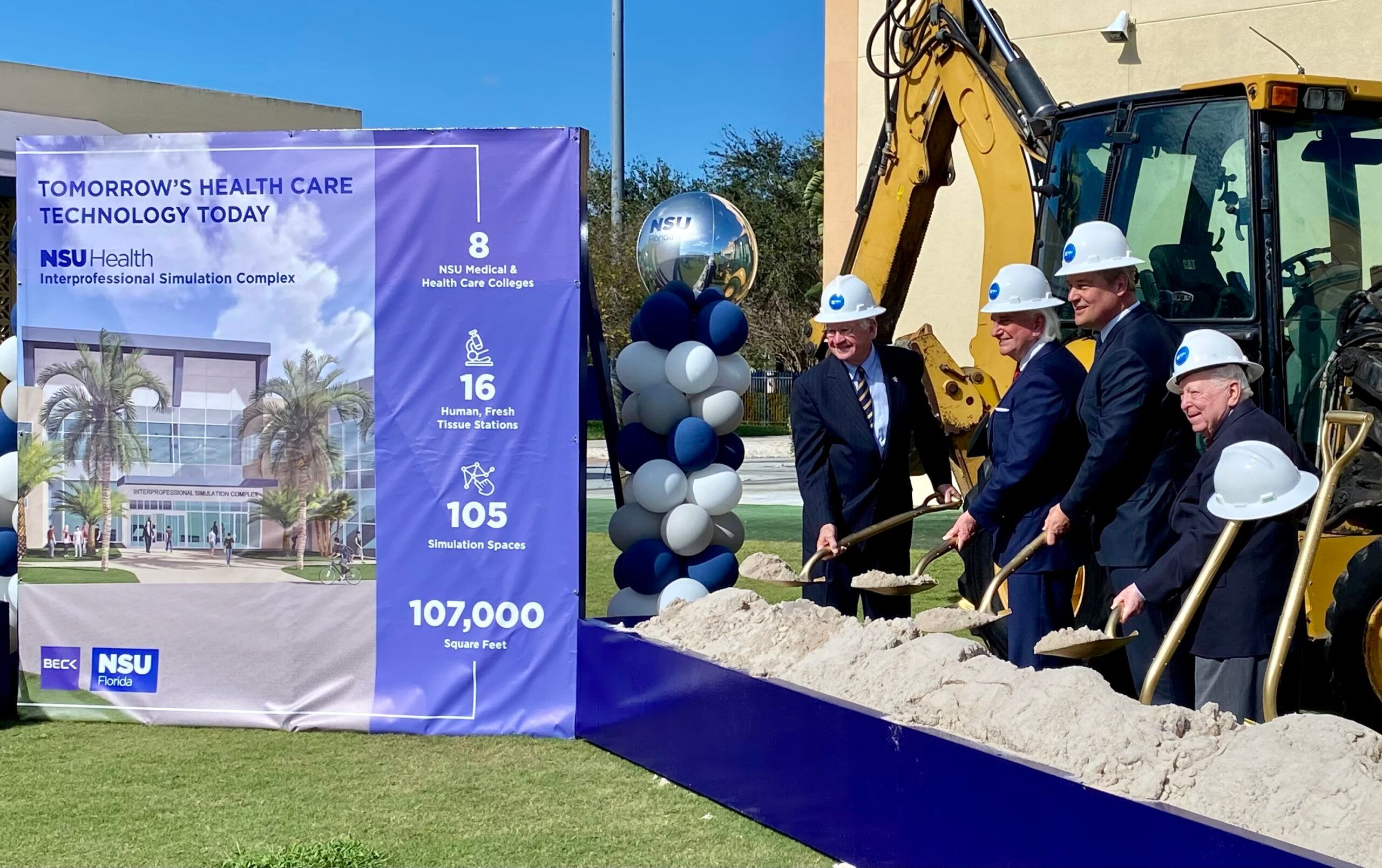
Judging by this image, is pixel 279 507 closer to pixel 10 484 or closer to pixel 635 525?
pixel 10 484

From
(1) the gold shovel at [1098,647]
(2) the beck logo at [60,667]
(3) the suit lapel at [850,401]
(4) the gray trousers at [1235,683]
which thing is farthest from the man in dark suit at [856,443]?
(2) the beck logo at [60,667]

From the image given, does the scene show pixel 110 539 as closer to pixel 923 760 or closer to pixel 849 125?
pixel 923 760

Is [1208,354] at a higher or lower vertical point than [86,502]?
higher

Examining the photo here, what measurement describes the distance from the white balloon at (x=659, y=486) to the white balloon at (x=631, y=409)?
25 centimetres

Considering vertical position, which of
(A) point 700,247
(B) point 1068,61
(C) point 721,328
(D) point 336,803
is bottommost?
(D) point 336,803

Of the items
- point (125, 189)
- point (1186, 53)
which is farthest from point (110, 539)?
point (1186, 53)

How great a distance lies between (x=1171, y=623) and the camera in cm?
451

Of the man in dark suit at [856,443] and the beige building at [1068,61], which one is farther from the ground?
the beige building at [1068,61]

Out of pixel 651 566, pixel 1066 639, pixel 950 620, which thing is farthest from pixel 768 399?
pixel 1066 639

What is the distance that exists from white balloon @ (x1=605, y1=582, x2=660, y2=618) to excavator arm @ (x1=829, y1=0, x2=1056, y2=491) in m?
1.89

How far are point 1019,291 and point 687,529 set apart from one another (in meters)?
2.12

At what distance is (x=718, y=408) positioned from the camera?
23.1ft

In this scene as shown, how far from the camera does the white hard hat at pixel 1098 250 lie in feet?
16.5

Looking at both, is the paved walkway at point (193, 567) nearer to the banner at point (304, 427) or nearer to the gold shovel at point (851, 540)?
the banner at point (304, 427)
